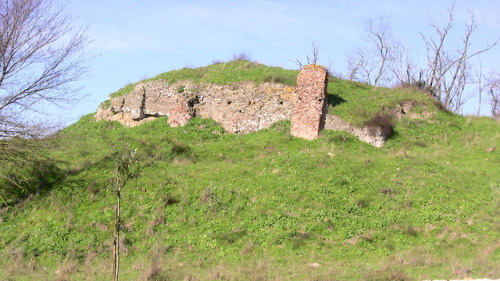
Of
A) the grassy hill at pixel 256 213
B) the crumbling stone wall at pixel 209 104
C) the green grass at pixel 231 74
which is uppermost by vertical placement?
the green grass at pixel 231 74

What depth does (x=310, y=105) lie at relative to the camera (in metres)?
21.9

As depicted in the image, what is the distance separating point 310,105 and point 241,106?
4.08 meters

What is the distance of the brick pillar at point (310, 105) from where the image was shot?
856 inches

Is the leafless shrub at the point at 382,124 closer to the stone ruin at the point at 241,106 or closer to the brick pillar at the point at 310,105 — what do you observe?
the stone ruin at the point at 241,106

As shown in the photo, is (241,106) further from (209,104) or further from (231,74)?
(231,74)

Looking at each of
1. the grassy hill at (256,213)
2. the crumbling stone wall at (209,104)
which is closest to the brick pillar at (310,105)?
the crumbling stone wall at (209,104)

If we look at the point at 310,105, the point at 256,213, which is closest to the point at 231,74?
the point at 310,105

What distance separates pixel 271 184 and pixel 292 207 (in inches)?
62.6

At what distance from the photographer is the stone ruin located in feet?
71.7

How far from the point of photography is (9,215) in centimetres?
1496

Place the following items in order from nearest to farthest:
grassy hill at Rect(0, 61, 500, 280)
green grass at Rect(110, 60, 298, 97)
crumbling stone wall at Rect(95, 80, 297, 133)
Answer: grassy hill at Rect(0, 61, 500, 280) < crumbling stone wall at Rect(95, 80, 297, 133) < green grass at Rect(110, 60, 298, 97)

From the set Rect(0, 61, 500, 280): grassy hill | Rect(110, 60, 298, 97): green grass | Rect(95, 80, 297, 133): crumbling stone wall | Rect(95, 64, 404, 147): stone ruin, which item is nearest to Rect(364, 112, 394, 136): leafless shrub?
Rect(95, 64, 404, 147): stone ruin

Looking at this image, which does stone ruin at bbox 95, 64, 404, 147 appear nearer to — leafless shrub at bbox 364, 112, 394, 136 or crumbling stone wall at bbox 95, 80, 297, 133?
crumbling stone wall at bbox 95, 80, 297, 133

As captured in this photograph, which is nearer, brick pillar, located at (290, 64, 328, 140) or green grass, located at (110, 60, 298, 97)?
brick pillar, located at (290, 64, 328, 140)
